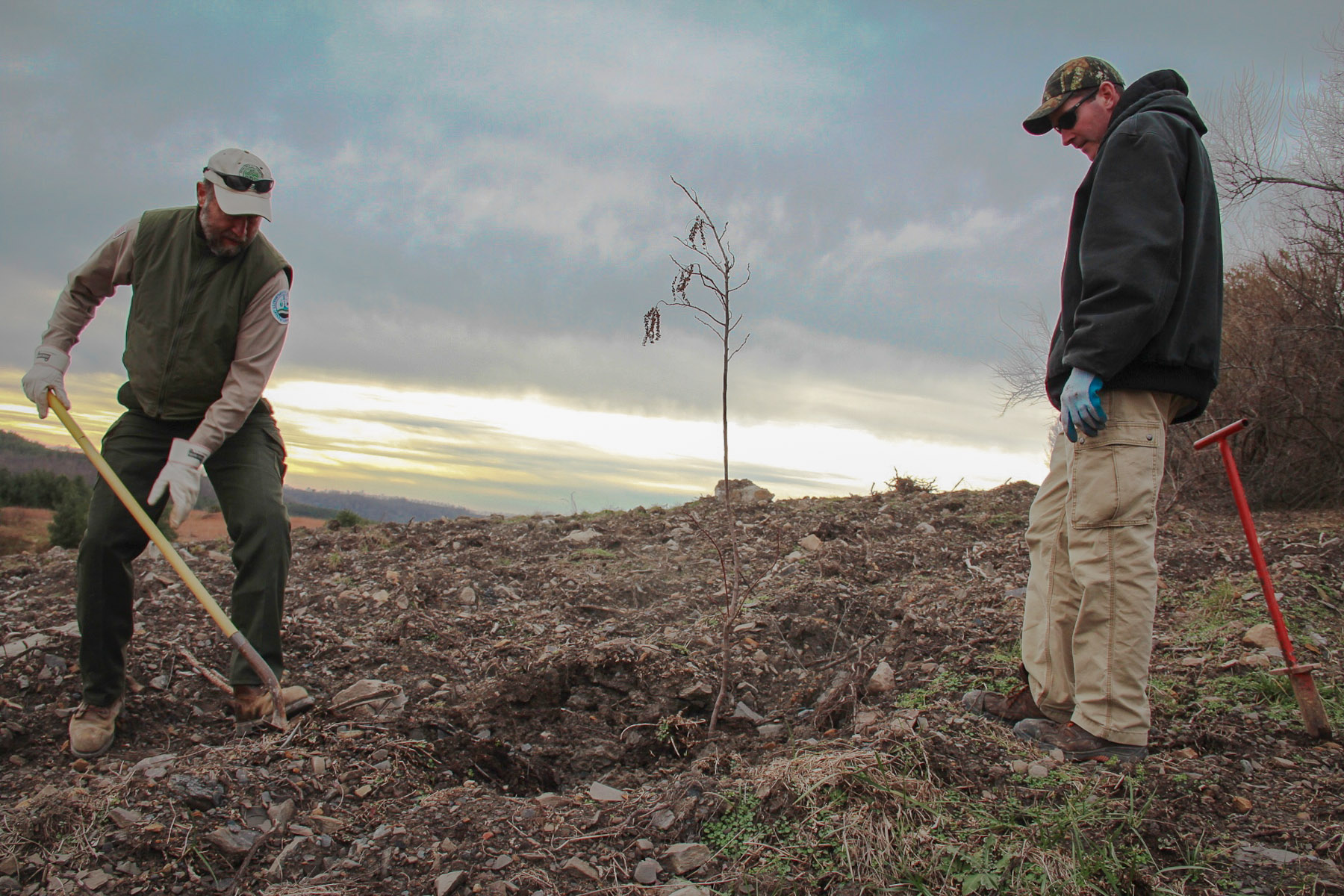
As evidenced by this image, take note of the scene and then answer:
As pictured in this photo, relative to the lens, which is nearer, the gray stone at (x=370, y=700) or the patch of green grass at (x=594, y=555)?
the gray stone at (x=370, y=700)

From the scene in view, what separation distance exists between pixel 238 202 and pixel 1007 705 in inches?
136

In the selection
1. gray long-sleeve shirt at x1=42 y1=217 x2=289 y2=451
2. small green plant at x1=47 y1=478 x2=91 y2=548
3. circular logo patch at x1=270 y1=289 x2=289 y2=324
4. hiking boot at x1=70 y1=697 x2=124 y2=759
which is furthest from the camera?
small green plant at x1=47 y1=478 x2=91 y2=548

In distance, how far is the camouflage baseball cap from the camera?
2.89 meters

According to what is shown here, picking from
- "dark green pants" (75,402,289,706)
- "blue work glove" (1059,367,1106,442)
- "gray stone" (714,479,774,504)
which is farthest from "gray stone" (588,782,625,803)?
"gray stone" (714,479,774,504)

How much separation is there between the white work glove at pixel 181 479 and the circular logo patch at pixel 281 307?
0.61 metres

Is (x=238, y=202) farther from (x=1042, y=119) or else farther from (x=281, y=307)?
(x=1042, y=119)

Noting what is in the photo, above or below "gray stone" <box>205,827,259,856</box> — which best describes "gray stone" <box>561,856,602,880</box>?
above

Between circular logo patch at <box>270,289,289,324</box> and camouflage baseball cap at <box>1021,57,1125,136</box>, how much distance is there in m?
3.01

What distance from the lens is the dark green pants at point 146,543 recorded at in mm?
3230

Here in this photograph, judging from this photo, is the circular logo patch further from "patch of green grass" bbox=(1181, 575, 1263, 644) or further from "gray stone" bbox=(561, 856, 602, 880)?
"patch of green grass" bbox=(1181, 575, 1263, 644)

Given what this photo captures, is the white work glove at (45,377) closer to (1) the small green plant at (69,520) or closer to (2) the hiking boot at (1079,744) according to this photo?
(2) the hiking boot at (1079,744)

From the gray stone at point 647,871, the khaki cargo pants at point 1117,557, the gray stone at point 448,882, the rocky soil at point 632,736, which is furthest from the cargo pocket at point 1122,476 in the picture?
the gray stone at point 448,882

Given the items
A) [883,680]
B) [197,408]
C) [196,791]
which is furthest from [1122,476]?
[197,408]

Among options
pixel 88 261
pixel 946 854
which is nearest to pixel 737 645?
pixel 946 854
